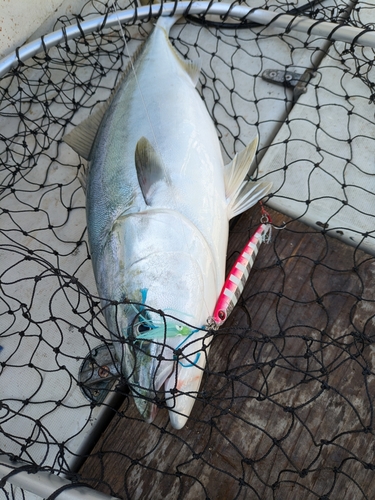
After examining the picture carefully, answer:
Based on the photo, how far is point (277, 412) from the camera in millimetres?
1618

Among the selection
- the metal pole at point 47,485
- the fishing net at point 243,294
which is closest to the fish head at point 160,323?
the fishing net at point 243,294

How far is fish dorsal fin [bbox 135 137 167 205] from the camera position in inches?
66.9

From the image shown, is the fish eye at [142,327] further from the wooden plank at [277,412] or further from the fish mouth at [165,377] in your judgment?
the wooden plank at [277,412]

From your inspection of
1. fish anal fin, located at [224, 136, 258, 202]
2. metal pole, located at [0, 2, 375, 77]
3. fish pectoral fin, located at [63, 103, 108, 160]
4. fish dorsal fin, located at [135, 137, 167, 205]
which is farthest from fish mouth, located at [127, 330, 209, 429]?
metal pole, located at [0, 2, 375, 77]

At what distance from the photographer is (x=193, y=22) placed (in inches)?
109

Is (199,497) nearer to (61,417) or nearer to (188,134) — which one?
(61,417)

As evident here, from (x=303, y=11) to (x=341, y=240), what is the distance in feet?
4.95

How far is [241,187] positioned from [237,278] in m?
0.42

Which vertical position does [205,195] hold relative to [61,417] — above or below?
above

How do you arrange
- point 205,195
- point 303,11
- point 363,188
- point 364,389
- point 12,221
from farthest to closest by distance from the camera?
1. point 303,11
2. point 12,221
3. point 363,188
4. point 205,195
5. point 364,389

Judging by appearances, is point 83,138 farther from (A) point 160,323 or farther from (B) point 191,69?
(A) point 160,323

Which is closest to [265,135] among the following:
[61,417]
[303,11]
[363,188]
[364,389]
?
[363,188]

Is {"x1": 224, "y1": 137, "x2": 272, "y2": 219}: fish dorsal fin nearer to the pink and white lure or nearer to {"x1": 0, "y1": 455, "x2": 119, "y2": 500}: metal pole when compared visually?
the pink and white lure

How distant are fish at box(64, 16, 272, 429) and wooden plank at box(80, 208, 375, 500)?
0.46 ft
